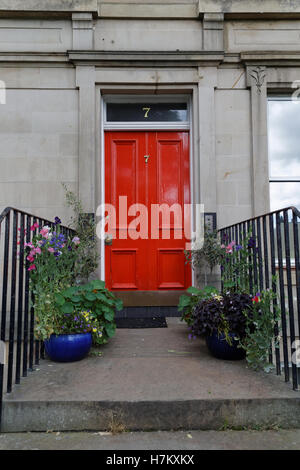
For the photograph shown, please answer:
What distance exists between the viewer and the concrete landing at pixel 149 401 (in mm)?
2107

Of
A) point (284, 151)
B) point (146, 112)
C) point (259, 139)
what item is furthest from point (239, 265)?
point (146, 112)

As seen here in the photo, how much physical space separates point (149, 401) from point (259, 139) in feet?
11.5

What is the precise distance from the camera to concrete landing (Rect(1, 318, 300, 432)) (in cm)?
211

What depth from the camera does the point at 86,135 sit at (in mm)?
4340

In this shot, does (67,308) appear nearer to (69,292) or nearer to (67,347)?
(69,292)

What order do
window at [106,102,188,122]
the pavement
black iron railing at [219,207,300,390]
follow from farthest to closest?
window at [106,102,188,122], black iron railing at [219,207,300,390], the pavement

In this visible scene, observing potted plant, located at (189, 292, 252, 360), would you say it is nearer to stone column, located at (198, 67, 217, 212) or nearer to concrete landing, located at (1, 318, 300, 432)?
concrete landing, located at (1, 318, 300, 432)

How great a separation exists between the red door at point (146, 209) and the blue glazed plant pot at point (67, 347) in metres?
1.67

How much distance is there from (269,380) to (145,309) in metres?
2.18

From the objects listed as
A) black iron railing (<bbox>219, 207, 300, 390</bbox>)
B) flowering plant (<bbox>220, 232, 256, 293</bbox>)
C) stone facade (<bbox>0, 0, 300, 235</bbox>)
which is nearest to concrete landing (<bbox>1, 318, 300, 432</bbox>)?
black iron railing (<bbox>219, 207, 300, 390</bbox>)

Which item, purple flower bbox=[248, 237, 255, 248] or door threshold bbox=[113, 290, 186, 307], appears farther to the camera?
door threshold bbox=[113, 290, 186, 307]

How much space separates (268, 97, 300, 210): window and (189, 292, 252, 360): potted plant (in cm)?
220
